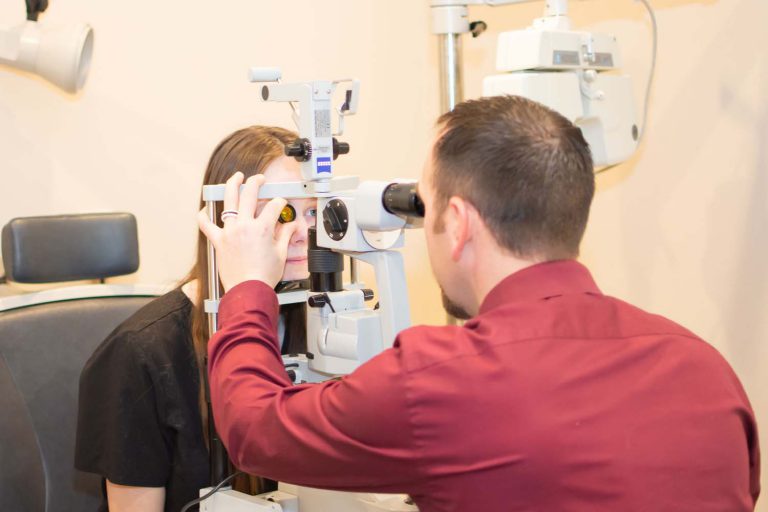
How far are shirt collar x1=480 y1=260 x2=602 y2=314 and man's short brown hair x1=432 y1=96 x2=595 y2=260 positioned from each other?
2cm

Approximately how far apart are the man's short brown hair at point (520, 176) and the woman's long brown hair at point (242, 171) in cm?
58

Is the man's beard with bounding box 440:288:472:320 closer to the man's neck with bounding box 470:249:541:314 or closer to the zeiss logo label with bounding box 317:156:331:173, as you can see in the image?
the man's neck with bounding box 470:249:541:314

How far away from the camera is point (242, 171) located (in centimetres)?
156

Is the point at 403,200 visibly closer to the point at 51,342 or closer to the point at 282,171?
the point at 282,171

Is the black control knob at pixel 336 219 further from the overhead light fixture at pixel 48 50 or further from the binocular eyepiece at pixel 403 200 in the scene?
the overhead light fixture at pixel 48 50

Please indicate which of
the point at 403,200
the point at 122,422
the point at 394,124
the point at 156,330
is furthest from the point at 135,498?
the point at 394,124

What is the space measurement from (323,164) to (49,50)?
1.11 meters

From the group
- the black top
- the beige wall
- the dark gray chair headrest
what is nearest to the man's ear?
the black top

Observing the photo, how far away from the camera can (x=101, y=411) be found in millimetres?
1539

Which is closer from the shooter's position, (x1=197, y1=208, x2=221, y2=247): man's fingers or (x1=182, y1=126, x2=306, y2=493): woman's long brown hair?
(x1=197, y1=208, x2=221, y2=247): man's fingers

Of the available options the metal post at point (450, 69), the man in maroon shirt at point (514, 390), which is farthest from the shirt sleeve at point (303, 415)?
the metal post at point (450, 69)

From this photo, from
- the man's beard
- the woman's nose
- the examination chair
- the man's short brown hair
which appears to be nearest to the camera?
the man's short brown hair

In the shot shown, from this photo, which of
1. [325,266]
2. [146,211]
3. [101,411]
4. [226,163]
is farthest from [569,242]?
[146,211]

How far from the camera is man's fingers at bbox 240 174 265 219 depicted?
1.23 meters
